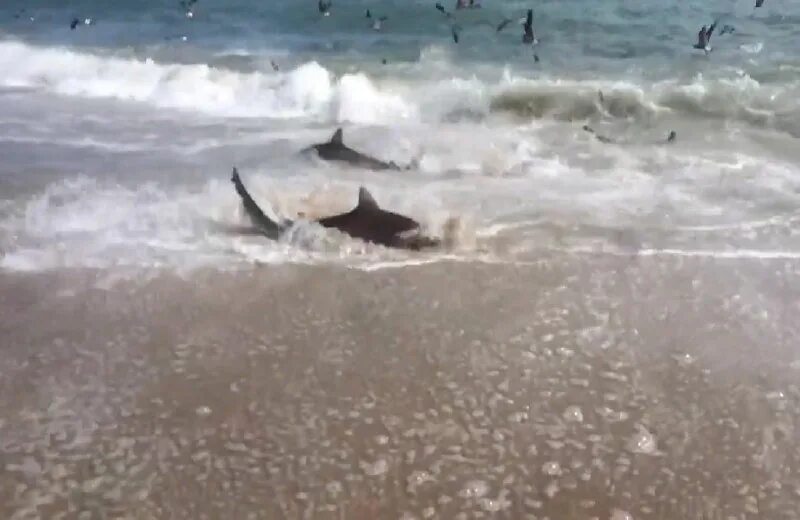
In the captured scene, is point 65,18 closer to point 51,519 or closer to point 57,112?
point 57,112

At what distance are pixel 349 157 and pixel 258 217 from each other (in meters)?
1.99

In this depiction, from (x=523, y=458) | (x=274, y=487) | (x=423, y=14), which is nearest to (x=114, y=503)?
(x=274, y=487)

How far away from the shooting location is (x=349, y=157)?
27.2ft

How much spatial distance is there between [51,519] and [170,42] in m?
14.8

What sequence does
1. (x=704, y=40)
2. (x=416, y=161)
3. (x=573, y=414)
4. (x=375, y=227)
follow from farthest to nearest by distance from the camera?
(x=704, y=40)
(x=416, y=161)
(x=375, y=227)
(x=573, y=414)

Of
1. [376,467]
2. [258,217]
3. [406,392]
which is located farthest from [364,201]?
[376,467]

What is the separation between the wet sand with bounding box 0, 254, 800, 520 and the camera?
355cm

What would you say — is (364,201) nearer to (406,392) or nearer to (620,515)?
(406,392)

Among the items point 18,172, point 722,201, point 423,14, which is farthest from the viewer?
point 423,14

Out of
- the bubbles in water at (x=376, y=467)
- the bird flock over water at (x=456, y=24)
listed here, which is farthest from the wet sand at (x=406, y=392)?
the bird flock over water at (x=456, y=24)

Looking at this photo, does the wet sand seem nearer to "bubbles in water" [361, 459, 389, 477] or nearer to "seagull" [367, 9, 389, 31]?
"bubbles in water" [361, 459, 389, 477]

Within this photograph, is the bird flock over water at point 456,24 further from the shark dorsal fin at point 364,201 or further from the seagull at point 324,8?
the shark dorsal fin at point 364,201

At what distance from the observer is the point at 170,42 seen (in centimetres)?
1712

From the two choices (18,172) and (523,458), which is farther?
(18,172)
